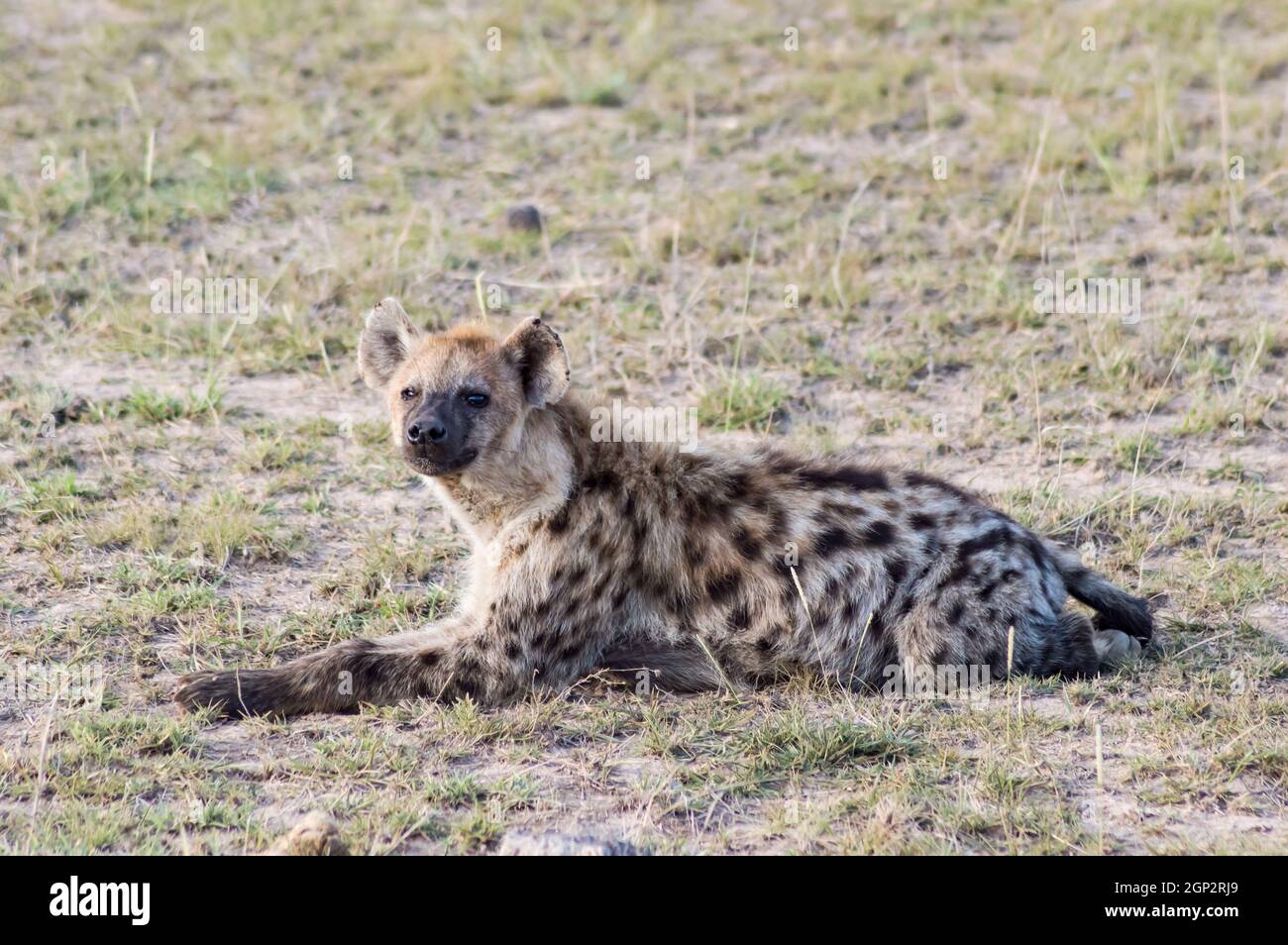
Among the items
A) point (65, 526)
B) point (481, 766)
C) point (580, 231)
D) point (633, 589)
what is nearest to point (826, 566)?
point (633, 589)

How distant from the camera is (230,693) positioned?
508 centimetres

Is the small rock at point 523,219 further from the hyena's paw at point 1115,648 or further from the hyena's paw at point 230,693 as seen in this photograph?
the hyena's paw at point 1115,648

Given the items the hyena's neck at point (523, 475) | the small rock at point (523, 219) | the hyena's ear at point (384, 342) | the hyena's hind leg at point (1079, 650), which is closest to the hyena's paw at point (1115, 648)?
the hyena's hind leg at point (1079, 650)

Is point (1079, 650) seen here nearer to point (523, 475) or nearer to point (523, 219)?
point (523, 475)

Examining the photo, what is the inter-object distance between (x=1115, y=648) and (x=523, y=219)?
165 inches

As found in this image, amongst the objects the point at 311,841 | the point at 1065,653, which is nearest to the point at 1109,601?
the point at 1065,653

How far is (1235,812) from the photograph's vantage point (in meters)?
4.61

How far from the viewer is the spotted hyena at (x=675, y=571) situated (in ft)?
17.2

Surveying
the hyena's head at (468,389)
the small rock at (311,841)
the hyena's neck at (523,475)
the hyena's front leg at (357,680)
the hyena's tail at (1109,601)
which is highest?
the hyena's head at (468,389)

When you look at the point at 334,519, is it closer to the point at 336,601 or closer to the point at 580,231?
the point at 336,601

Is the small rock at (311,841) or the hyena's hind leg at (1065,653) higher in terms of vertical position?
the hyena's hind leg at (1065,653)

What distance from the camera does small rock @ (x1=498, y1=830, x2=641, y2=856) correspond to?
4.15 meters

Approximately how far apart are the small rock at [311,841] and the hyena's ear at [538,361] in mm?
1664

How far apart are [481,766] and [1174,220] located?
5.30 metres
